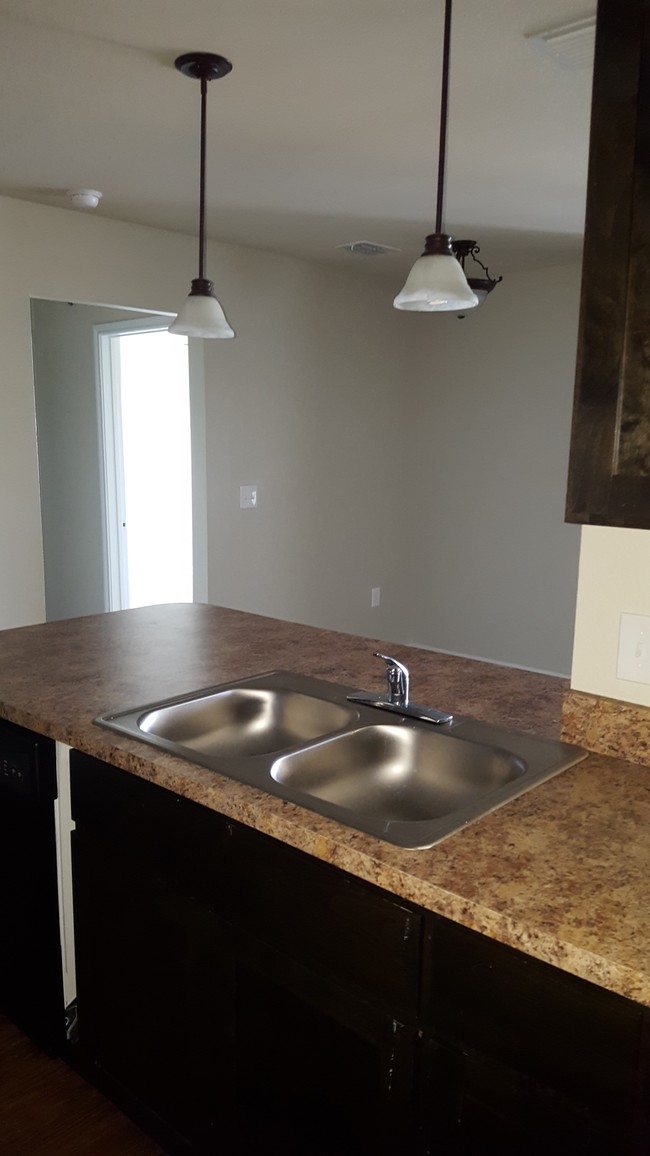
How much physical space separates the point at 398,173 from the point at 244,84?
2.83ft

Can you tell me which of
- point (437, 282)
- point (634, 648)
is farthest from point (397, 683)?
point (437, 282)

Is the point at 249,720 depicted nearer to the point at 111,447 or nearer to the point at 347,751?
the point at 347,751

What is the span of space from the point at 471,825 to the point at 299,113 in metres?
2.08

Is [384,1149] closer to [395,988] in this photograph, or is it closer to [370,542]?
[395,988]

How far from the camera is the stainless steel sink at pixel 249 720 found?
69.3 inches

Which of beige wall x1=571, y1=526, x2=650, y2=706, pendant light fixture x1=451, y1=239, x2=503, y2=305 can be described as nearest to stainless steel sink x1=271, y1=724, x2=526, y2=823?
beige wall x1=571, y1=526, x2=650, y2=706

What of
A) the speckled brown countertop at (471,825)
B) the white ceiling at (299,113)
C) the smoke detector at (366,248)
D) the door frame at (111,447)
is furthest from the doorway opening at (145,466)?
the speckled brown countertop at (471,825)

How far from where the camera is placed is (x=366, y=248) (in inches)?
161

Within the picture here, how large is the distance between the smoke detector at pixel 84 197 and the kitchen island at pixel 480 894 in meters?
2.21

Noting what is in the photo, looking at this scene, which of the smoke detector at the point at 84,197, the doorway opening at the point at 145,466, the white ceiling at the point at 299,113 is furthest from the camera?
the doorway opening at the point at 145,466

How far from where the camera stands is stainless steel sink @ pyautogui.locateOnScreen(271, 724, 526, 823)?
1519 millimetres

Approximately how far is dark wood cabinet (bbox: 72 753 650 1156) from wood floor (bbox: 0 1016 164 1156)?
0.13 meters

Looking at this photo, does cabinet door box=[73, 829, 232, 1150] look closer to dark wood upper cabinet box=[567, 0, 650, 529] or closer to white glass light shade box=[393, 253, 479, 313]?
dark wood upper cabinet box=[567, 0, 650, 529]

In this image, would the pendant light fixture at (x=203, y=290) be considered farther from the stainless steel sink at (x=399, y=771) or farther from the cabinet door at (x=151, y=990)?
the cabinet door at (x=151, y=990)
